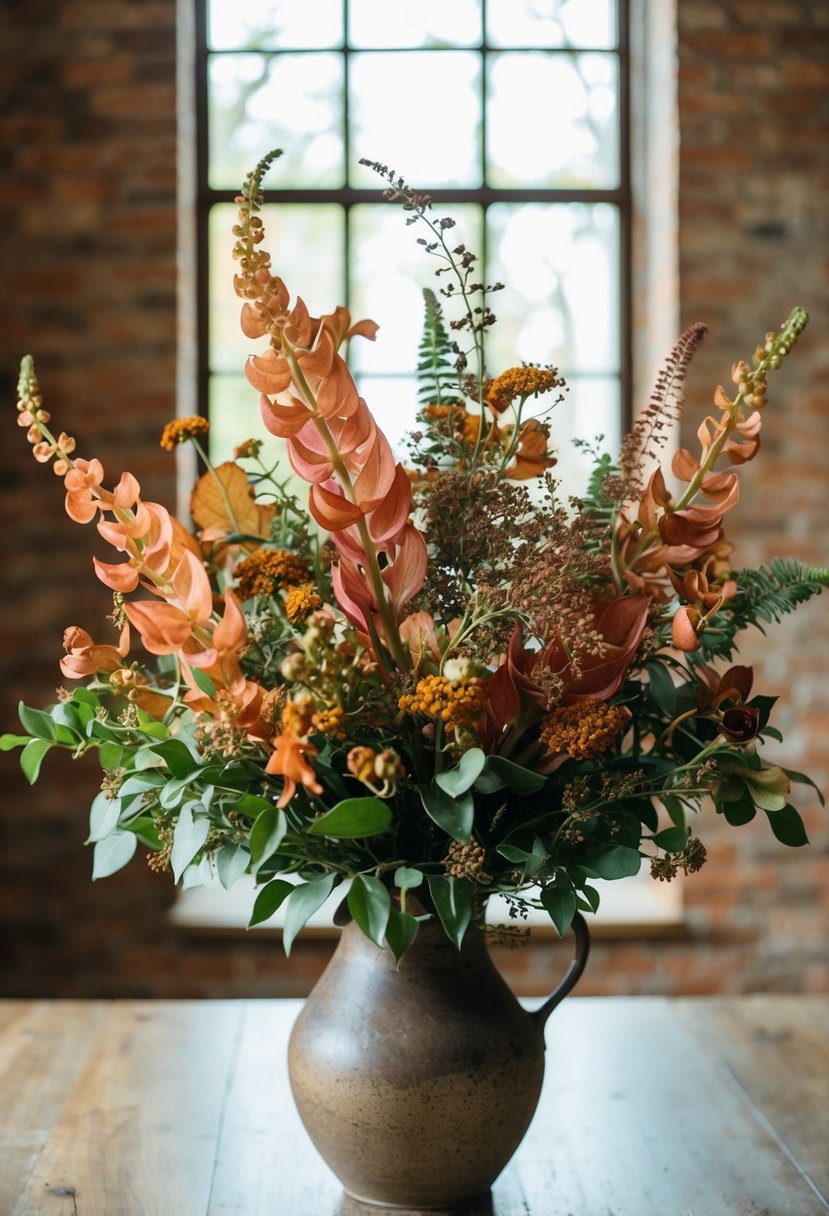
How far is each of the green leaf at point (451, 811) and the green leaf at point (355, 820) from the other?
0.03m

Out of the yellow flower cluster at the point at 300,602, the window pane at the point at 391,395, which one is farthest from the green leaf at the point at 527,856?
the window pane at the point at 391,395

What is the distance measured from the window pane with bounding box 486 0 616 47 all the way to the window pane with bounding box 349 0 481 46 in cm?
5

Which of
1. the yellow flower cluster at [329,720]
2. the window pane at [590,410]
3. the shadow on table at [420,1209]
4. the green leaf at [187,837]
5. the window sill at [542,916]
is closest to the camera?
the yellow flower cluster at [329,720]

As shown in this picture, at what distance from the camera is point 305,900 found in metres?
0.86

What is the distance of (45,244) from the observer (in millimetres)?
2877

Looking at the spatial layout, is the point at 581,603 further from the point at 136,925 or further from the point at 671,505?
the point at 136,925

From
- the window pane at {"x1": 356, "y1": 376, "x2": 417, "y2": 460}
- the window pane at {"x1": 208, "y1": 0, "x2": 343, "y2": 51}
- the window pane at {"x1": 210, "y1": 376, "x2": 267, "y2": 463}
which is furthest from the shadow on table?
the window pane at {"x1": 208, "y1": 0, "x2": 343, "y2": 51}

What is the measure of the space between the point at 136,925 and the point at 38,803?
0.36 m

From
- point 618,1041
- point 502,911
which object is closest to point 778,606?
point 618,1041

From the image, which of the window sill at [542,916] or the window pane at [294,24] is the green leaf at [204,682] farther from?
the window pane at [294,24]

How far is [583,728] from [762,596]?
0.23 m

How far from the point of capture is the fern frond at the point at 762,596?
962 mm

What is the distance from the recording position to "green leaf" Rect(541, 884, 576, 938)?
859 mm

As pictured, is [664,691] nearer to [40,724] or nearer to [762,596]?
[762,596]
